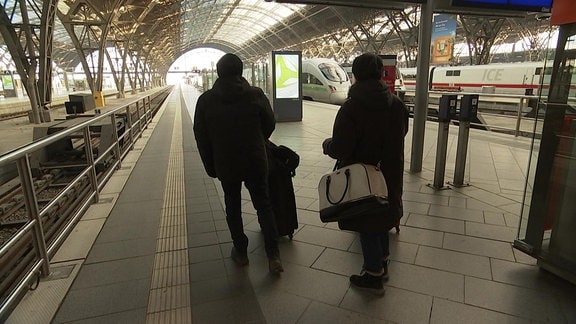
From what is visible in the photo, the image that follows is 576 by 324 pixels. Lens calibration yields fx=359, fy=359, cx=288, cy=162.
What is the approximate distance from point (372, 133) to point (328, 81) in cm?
1681

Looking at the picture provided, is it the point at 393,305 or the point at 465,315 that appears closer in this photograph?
the point at 465,315

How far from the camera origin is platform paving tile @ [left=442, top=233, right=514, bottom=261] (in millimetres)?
2842

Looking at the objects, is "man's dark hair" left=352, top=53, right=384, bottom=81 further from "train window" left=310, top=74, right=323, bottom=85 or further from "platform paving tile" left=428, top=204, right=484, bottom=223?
"train window" left=310, top=74, right=323, bottom=85

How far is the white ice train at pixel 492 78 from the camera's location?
15109 millimetres

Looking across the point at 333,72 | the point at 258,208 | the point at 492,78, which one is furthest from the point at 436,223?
the point at 492,78

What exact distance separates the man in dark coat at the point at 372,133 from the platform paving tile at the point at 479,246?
3.17 feet

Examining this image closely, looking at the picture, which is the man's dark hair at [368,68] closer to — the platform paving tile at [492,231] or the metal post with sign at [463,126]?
the platform paving tile at [492,231]

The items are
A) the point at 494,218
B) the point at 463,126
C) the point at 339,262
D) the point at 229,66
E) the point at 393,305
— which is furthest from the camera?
the point at 463,126

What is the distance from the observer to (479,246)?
9.75ft

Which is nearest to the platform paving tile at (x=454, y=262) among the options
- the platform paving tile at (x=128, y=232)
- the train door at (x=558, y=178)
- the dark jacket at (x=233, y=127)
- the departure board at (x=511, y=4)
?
the train door at (x=558, y=178)

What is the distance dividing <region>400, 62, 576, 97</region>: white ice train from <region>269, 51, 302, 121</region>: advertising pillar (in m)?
8.74

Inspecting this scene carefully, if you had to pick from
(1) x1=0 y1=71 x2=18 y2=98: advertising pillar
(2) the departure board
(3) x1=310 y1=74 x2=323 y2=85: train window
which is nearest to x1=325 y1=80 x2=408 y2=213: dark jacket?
(2) the departure board

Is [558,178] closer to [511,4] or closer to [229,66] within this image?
[229,66]

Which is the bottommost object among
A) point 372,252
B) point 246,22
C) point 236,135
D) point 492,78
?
point 372,252
